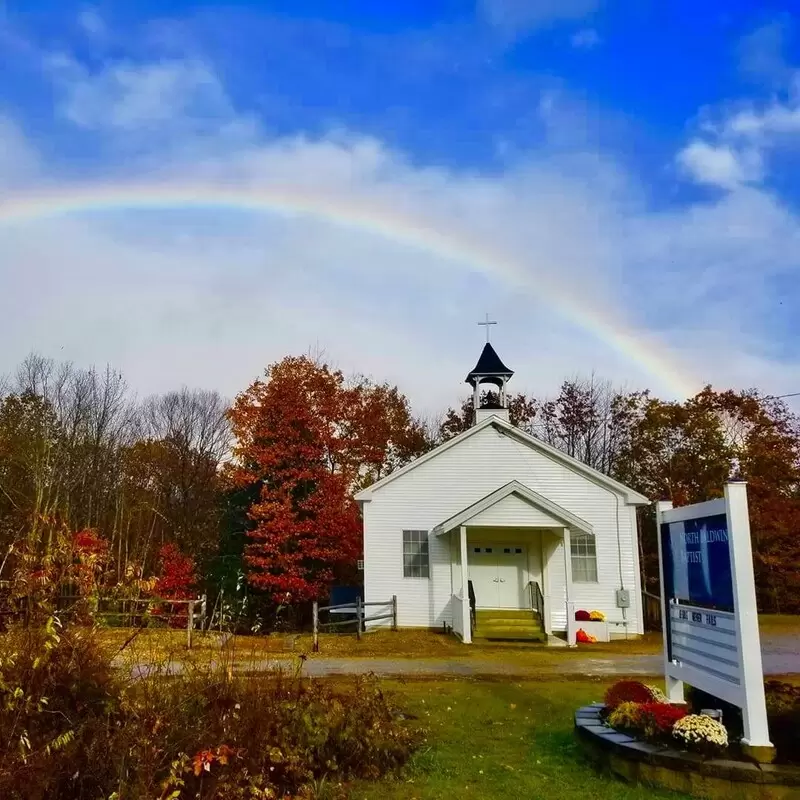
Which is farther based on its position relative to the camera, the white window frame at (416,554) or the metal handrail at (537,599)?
the white window frame at (416,554)

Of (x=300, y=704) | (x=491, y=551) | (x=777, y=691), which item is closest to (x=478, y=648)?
(x=491, y=551)

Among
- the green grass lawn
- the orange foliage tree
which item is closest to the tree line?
the orange foliage tree

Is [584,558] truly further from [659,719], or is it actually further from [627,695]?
[659,719]

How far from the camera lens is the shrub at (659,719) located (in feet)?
19.6

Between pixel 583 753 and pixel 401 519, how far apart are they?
14.0 meters

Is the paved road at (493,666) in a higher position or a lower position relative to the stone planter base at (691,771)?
lower

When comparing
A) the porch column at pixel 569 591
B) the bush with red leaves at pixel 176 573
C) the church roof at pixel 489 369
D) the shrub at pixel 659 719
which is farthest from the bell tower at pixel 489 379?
the shrub at pixel 659 719

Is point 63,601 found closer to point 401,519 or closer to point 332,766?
point 332,766

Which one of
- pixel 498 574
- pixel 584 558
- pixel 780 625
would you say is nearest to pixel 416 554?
pixel 498 574

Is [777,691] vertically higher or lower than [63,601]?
lower

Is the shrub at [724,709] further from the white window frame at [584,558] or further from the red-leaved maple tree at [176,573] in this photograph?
the red-leaved maple tree at [176,573]

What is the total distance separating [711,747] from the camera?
555 centimetres

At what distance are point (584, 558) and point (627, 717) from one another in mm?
14277

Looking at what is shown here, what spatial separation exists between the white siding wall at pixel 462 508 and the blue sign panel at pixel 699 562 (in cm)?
1293
